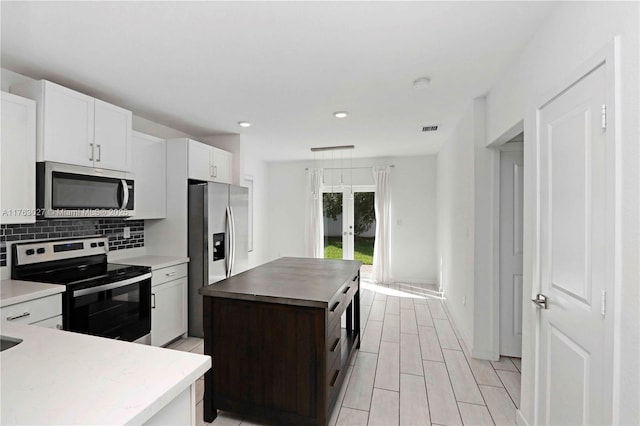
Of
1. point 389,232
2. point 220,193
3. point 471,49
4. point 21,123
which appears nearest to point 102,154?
point 21,123

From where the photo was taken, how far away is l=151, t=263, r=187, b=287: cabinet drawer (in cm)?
299

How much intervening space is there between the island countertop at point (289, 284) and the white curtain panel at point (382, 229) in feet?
10.2

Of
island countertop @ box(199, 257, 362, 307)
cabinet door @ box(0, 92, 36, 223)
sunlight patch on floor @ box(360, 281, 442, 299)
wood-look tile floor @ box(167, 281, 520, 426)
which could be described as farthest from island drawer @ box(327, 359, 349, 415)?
sunlight patch on floor @ box(360, 281, 442, 299)

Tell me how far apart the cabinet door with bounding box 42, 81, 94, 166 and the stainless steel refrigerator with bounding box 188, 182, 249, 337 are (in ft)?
3.49

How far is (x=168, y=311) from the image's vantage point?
3.14m

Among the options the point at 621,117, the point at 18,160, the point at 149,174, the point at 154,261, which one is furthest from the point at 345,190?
the point at 621,117

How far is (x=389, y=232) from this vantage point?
5.91 m

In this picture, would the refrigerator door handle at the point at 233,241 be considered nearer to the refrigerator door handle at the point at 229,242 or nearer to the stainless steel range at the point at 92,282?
the refrigerator door handle at the point at 229,242

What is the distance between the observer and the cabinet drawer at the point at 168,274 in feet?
9.82

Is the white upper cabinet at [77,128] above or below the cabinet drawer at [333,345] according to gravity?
above

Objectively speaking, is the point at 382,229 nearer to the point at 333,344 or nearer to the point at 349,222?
the point at 349,222

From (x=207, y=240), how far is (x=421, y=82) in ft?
8.64

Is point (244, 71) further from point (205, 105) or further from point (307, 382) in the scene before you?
point (307, 382)

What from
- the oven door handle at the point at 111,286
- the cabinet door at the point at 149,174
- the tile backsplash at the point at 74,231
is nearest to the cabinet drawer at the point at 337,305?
the oven door handle at the point at 111,286
